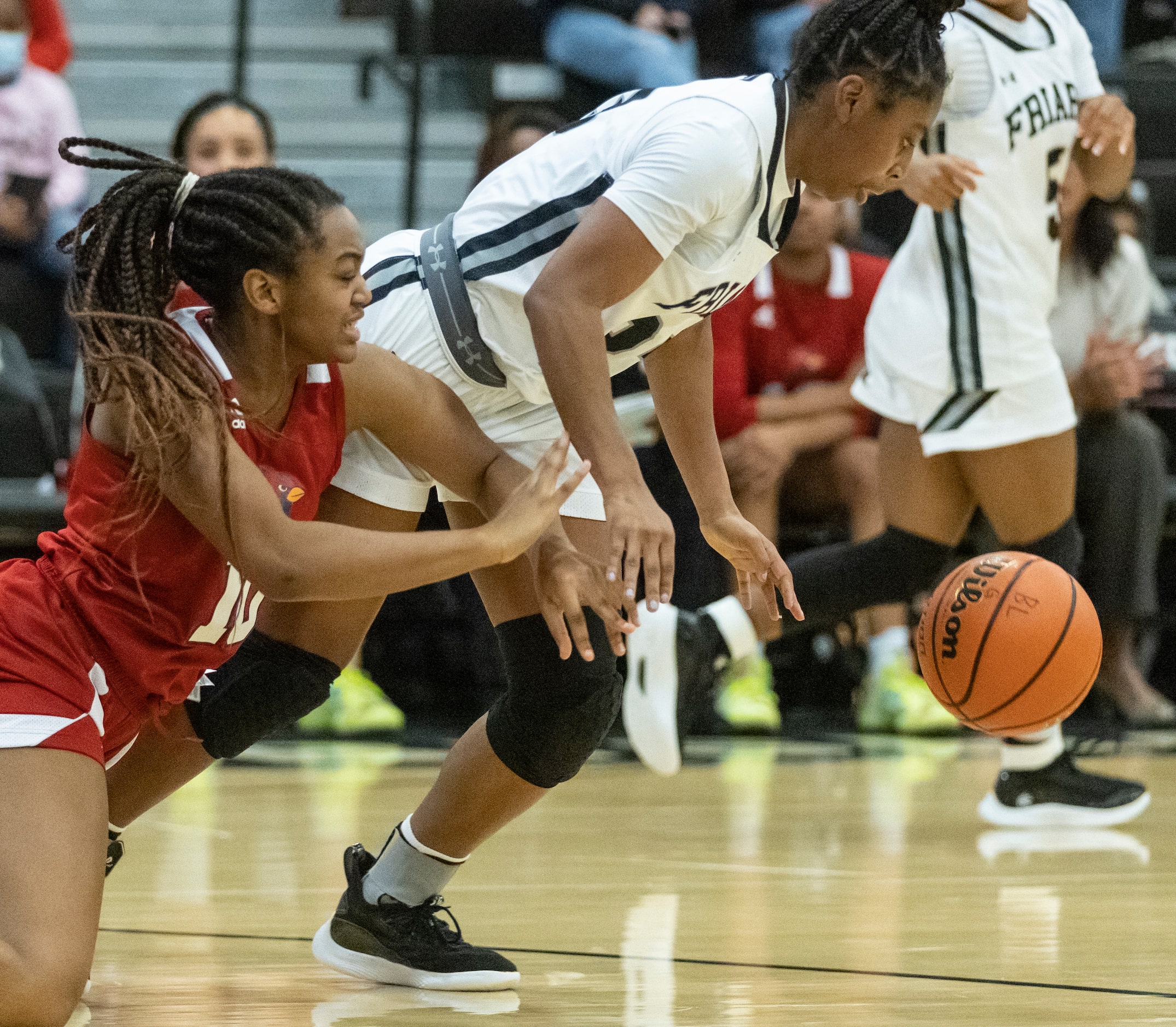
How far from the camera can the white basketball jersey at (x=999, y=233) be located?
3.80m

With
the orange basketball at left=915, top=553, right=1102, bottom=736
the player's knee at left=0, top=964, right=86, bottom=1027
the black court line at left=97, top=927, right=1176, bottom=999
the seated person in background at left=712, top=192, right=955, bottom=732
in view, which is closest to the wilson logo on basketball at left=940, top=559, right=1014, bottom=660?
the orange basketball at left=915, top=553, right=1102, bottom=736

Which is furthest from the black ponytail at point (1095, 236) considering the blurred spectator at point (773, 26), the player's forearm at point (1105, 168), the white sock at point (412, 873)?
the white sock at point (412, 873)

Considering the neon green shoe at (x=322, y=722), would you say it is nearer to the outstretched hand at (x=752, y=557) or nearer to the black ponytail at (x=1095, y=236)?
the black ponytail at (x=1095, y=236)

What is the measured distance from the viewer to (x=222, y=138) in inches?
184

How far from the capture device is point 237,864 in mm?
3531

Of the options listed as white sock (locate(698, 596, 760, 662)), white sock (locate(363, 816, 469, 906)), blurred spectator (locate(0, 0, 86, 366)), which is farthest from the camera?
blurred spectator (locate(0, 0, 86, 366))

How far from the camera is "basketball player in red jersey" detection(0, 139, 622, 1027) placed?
86.4 inches

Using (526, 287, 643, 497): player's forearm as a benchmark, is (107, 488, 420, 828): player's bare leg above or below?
below

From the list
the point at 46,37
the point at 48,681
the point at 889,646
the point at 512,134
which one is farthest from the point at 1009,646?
the point at 46,37

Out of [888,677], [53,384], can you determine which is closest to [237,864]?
[888,677]

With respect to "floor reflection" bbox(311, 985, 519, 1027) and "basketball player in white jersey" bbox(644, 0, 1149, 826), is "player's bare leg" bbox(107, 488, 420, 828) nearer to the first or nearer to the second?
"floor reflection" bbox(311, 985, 519, 1027)

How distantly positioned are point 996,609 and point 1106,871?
0.57 metres

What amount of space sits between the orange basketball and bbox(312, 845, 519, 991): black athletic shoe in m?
1.02

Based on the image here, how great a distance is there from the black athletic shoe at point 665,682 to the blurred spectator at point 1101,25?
424 centimetres
